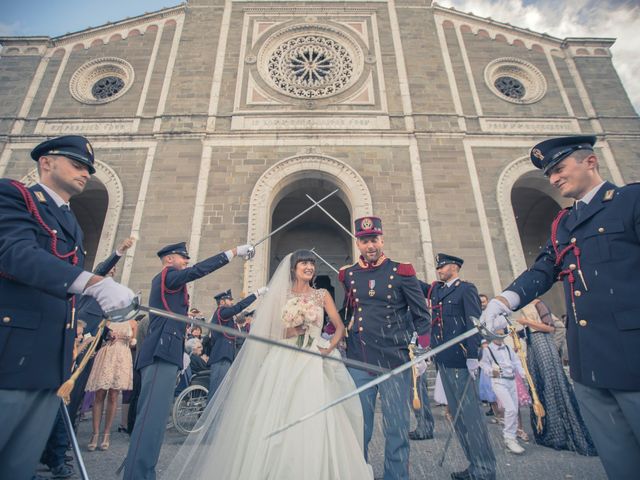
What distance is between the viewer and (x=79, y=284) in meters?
1.82

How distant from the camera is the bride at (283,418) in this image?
2.65 metres

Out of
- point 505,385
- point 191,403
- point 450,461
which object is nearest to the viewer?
point 450,461

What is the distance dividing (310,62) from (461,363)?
12.0 metres

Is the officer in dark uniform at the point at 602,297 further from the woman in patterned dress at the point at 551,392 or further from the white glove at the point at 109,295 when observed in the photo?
the woman in patterned dress at the point at 551,392

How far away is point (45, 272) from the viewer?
1758 mm

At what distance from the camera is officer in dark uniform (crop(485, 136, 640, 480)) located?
6.03ft

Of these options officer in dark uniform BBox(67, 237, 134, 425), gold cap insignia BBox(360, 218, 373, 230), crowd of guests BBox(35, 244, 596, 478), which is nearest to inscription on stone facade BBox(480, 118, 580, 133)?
crowd of guests BBox(35, 244, 596, 478)

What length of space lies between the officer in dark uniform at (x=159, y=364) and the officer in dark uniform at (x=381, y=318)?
1655mm

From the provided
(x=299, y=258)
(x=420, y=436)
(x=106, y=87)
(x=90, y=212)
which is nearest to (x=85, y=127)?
(x=106, y=87)

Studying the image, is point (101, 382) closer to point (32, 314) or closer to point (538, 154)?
point (32, 314)

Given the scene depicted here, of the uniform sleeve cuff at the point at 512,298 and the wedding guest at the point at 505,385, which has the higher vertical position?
the uniform sleeve cuff at the point at 512,298

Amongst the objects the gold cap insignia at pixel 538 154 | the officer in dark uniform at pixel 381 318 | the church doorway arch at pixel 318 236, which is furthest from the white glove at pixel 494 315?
the church doorway arch at pixel 318 236

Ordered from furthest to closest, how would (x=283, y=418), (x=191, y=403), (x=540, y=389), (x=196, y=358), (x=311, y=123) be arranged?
(x=311, y=123)
(x=196, y=358)
(x=191, y=403)
(x=540, y=389)
(x=283, y=418)

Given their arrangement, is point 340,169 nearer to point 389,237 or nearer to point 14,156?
point 389,237
